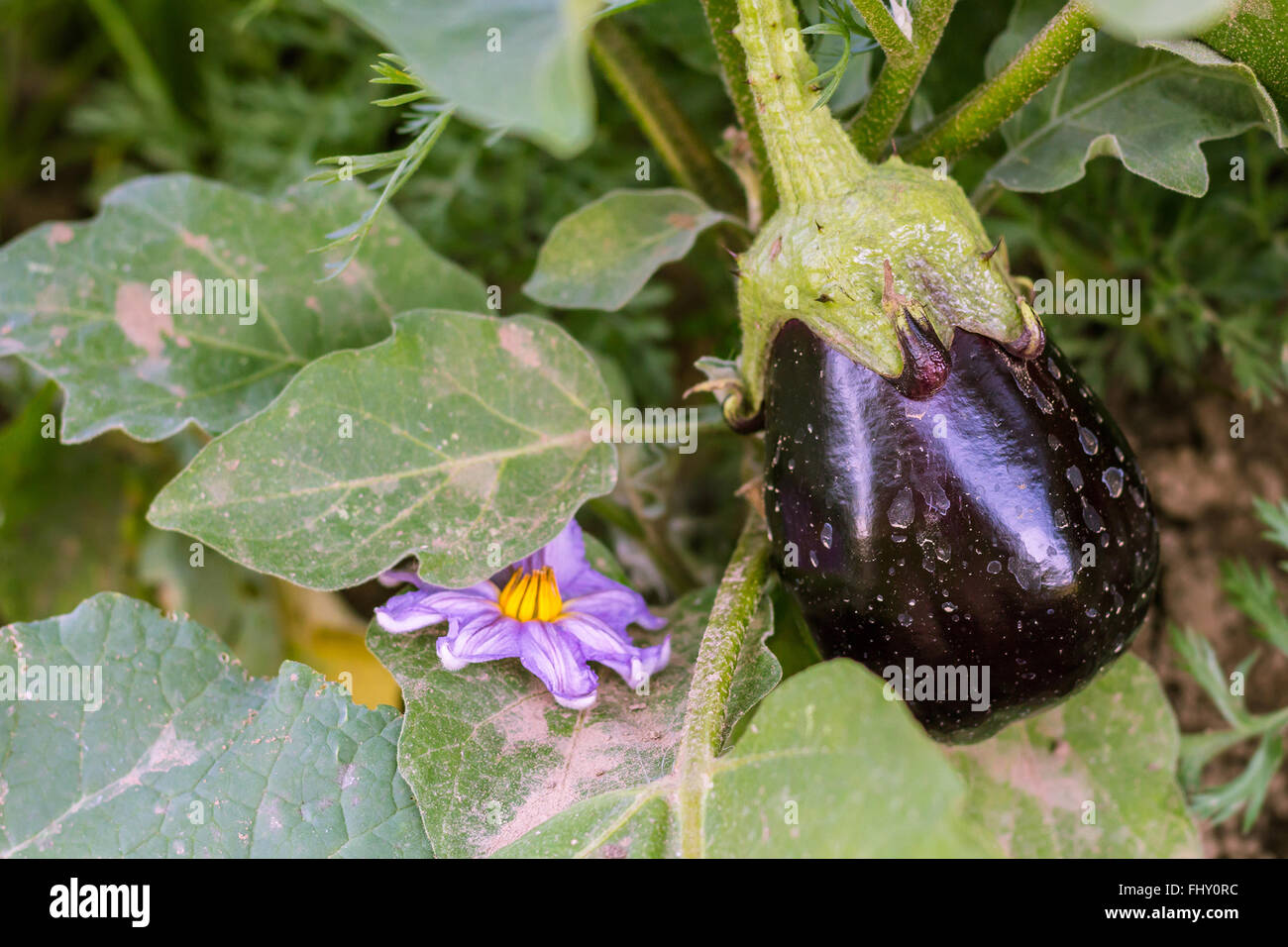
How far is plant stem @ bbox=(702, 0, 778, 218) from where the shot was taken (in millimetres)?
807

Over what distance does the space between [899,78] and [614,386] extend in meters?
0.44

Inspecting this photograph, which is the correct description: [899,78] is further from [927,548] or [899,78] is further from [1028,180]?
[927,548]

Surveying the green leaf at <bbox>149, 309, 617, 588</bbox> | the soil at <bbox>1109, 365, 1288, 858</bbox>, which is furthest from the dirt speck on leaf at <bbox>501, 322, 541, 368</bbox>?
the soil at <bbox>1109, 365, 1288, 858</bbox>

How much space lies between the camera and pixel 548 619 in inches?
32.0

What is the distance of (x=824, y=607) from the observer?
737 mm

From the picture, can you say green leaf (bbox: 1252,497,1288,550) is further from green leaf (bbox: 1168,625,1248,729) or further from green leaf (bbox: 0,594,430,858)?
green leaf (bbox: 0,594,430,858)

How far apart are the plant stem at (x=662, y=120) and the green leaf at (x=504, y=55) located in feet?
1.70

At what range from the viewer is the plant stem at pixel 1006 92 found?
72 centimetres

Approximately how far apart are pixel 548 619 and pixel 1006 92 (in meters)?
0.49

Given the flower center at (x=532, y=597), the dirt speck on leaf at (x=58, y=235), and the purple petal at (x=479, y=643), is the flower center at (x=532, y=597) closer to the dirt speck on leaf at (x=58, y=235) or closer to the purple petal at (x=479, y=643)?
the purple petal at (x=479, y=643)

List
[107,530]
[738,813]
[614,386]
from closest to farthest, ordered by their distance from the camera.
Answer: [738,813] → [614,386] → [107,530]

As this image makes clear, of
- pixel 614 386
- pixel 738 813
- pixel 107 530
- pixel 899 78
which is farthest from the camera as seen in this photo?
pixel 107 530
